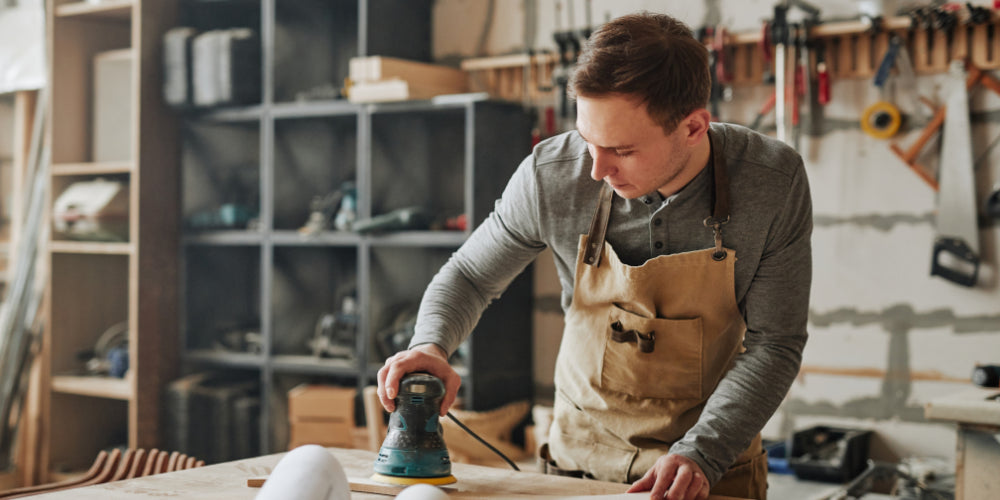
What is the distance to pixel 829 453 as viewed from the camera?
9.16 ft

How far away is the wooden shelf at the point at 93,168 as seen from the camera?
11.9 ft

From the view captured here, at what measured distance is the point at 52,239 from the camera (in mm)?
3766

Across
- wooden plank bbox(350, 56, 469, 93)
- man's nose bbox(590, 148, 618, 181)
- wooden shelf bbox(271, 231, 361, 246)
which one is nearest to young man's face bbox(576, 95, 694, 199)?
man's nose bbox(590, 148, 618, 181)

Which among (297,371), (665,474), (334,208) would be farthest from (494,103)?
(665,474)

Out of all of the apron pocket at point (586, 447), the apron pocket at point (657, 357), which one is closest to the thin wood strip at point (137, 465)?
the apron pocket at point (586, 447)

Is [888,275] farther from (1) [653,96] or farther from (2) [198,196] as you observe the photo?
(2) [198,196]

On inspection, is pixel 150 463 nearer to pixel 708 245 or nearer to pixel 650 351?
pixel 650 351

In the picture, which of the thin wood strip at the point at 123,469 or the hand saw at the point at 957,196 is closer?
the thin wood strip at the point at 123,469

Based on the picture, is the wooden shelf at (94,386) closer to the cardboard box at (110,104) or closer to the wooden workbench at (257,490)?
the cardboard box at (110,104)

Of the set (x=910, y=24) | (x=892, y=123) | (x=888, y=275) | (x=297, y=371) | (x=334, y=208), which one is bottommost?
(x=297, y=371)

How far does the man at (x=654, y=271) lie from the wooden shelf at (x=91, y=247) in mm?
2233

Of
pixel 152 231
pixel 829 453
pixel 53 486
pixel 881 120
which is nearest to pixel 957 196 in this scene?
pixel 881 120

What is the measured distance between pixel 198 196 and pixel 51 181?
1.88 feet

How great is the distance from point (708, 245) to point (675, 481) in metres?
0.46
